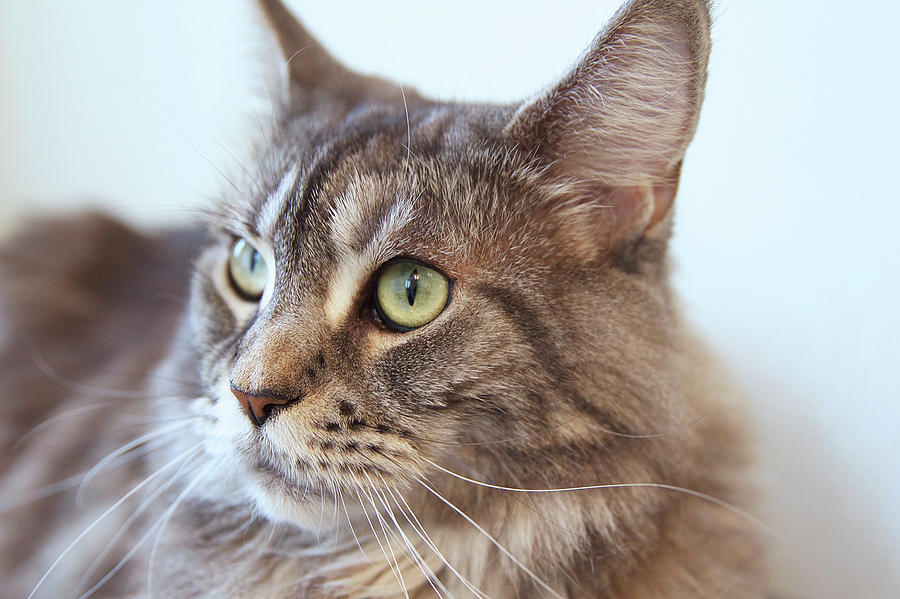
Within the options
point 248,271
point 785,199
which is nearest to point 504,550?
point 248,271

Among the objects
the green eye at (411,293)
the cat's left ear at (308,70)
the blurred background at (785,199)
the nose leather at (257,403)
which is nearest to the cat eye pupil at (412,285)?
the green eye at (411,293)

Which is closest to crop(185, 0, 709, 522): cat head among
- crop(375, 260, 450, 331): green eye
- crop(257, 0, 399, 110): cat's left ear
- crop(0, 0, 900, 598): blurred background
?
crop(375, 260, 450, 331): green eye

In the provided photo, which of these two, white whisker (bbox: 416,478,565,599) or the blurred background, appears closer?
white whisker (bbox: 416,478,565,599)

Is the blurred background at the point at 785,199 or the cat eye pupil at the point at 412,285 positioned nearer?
the cat eye pupil at the point at 412,285

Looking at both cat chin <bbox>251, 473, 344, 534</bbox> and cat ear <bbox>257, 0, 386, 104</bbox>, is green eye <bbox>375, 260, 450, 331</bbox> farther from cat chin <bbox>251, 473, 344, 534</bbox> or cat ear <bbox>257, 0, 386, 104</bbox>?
cat ear <bbox>257, 0, 386, 104</bbox>

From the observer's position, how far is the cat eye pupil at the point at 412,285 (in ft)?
2.77

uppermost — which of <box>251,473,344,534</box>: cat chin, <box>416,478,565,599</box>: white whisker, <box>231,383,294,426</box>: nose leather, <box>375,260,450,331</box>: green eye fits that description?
<box>375,260,450,331</box>: green eye

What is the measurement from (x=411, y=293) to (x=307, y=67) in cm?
53

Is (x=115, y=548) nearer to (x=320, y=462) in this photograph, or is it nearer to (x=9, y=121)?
(x=320, y=462)

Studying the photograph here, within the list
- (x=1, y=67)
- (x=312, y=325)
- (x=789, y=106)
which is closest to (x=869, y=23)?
(x=789, y=106)

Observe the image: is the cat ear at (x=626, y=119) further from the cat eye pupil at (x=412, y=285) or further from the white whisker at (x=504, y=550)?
the white whisker at (x=504, y=550)

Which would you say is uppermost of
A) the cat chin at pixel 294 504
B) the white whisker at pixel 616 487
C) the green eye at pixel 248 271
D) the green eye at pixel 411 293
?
the green eye at pixel 411 293

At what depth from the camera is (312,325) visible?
2.72ft

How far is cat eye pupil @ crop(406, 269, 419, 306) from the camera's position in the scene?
2.77ft
